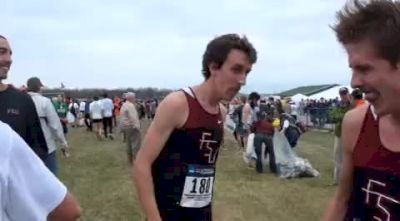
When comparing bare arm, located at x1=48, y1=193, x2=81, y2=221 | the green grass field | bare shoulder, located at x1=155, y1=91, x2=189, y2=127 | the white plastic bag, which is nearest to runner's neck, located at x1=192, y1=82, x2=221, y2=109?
bare shoulder, located at x1=155, y1=91, x2=189, y2=127

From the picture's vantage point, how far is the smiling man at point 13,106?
4.46 meters

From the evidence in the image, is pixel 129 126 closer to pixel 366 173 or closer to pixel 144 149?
pixel 144 149

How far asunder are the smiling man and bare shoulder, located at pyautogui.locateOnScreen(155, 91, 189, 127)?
163cm

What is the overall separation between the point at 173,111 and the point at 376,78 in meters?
1.40

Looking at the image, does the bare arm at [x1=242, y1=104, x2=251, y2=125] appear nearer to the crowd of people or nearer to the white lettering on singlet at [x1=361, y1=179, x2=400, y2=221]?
the crowd of people

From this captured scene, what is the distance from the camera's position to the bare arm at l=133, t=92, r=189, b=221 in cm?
318

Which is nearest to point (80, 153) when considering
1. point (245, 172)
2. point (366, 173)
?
point (245, 172)

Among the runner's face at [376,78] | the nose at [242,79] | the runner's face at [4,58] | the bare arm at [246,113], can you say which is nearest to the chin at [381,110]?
the runner's face at [376,78]

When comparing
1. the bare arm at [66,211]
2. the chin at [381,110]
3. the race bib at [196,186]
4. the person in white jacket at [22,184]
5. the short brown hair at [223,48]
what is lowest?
the race bib at [196,186]

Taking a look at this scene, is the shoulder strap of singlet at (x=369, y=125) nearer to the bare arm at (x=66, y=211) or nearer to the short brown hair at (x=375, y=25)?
the short brown hair at (x=375, y=25)

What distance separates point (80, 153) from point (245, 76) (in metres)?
16.3

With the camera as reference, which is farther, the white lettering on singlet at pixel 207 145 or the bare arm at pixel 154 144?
the white lettering on singlet at pixel 207 145

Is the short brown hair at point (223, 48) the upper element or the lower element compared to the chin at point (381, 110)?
upper

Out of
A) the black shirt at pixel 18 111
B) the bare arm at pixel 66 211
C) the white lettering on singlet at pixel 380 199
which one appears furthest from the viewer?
the black shirt at pixel 18 111
